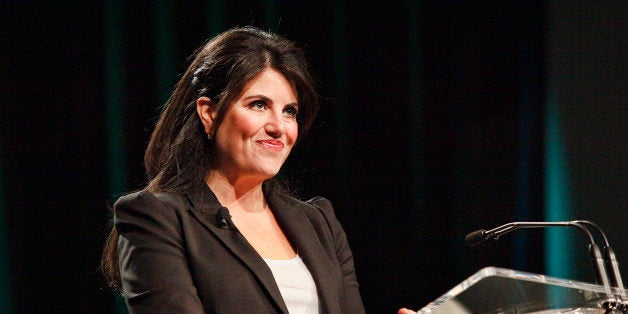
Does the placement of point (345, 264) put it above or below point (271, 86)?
below

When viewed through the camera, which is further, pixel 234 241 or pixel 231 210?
pixel 231 210

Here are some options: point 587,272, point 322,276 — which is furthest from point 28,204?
point 587,272

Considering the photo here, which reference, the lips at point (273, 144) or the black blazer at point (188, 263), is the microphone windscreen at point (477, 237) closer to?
the black blazer at point (188, 263)

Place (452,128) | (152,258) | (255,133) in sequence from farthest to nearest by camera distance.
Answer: (452,128)
(255,133)
(152,258)

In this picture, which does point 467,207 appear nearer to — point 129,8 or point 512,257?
point 512,257

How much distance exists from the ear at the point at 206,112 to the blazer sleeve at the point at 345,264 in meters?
0.41

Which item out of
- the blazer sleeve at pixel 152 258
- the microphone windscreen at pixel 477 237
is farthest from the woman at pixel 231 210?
the microphone windscreen at pixel 477 237

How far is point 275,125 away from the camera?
1.72m

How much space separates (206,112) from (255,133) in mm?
150

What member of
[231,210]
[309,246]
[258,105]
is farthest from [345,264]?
→ [258,105]

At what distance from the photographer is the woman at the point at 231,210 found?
4.96 ft

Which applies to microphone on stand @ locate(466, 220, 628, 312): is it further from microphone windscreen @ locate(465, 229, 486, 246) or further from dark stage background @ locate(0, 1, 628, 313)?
dark stage background @ locate(0, 1, 628, 313)

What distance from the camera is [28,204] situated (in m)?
2.52

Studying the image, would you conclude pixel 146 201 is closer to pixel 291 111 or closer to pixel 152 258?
pixel 152 258
